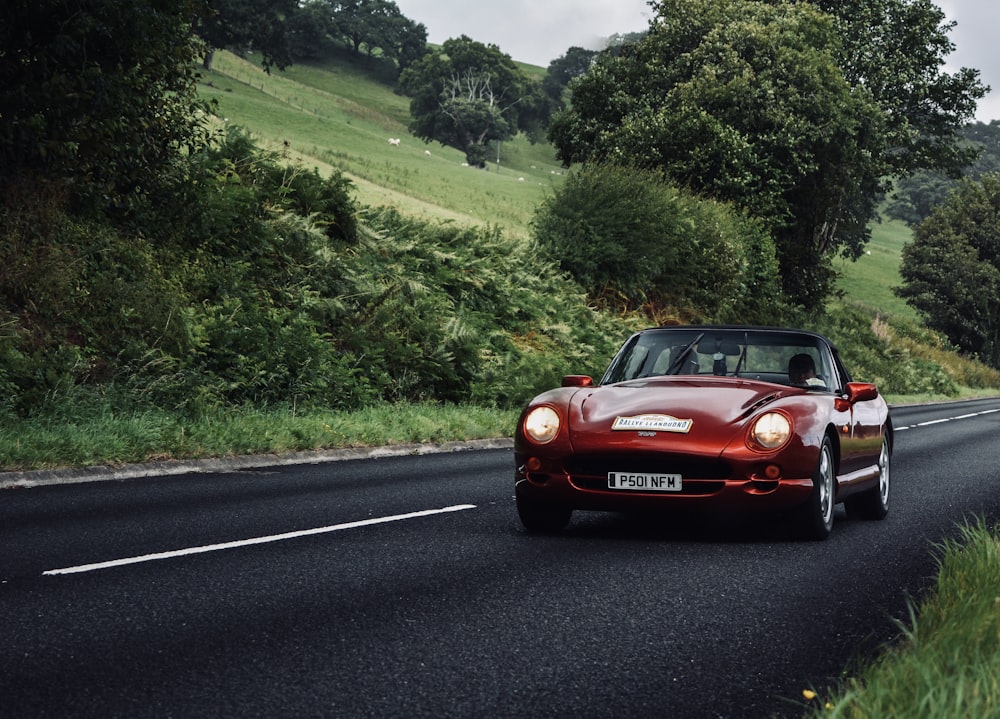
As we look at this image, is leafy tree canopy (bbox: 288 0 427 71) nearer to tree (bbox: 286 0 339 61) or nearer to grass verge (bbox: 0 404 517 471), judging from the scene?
tree (bbox: 286 0 339 61)

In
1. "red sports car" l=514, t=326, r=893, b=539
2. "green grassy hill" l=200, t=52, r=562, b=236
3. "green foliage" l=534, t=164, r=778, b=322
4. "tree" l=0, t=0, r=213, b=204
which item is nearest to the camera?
"red sports car" l=514, t=326, r=893, b=539

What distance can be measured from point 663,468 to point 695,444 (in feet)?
0.87

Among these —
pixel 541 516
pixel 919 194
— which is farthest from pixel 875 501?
pixel 919 194

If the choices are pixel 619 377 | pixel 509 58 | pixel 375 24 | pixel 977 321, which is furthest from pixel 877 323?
pixel 375 24

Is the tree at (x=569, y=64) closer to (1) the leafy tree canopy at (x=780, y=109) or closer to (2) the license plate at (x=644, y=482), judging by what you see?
(1) the leafy tree canopy at (x=780, y=109)

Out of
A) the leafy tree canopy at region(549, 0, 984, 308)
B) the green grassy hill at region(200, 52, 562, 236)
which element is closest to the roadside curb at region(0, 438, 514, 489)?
the green grassy hill at region(200, 52, 562, 236)

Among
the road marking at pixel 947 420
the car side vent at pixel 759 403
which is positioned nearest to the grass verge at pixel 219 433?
the car side vent at pixel 759 403

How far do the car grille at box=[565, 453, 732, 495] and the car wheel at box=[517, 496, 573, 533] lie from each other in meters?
0.55

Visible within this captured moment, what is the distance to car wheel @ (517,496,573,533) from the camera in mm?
8828

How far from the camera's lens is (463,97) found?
11581 cm

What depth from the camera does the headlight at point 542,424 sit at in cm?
853

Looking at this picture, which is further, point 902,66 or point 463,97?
point 463,97

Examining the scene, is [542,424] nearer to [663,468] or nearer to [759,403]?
[663,468]

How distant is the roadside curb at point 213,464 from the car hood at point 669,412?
5.39 m
